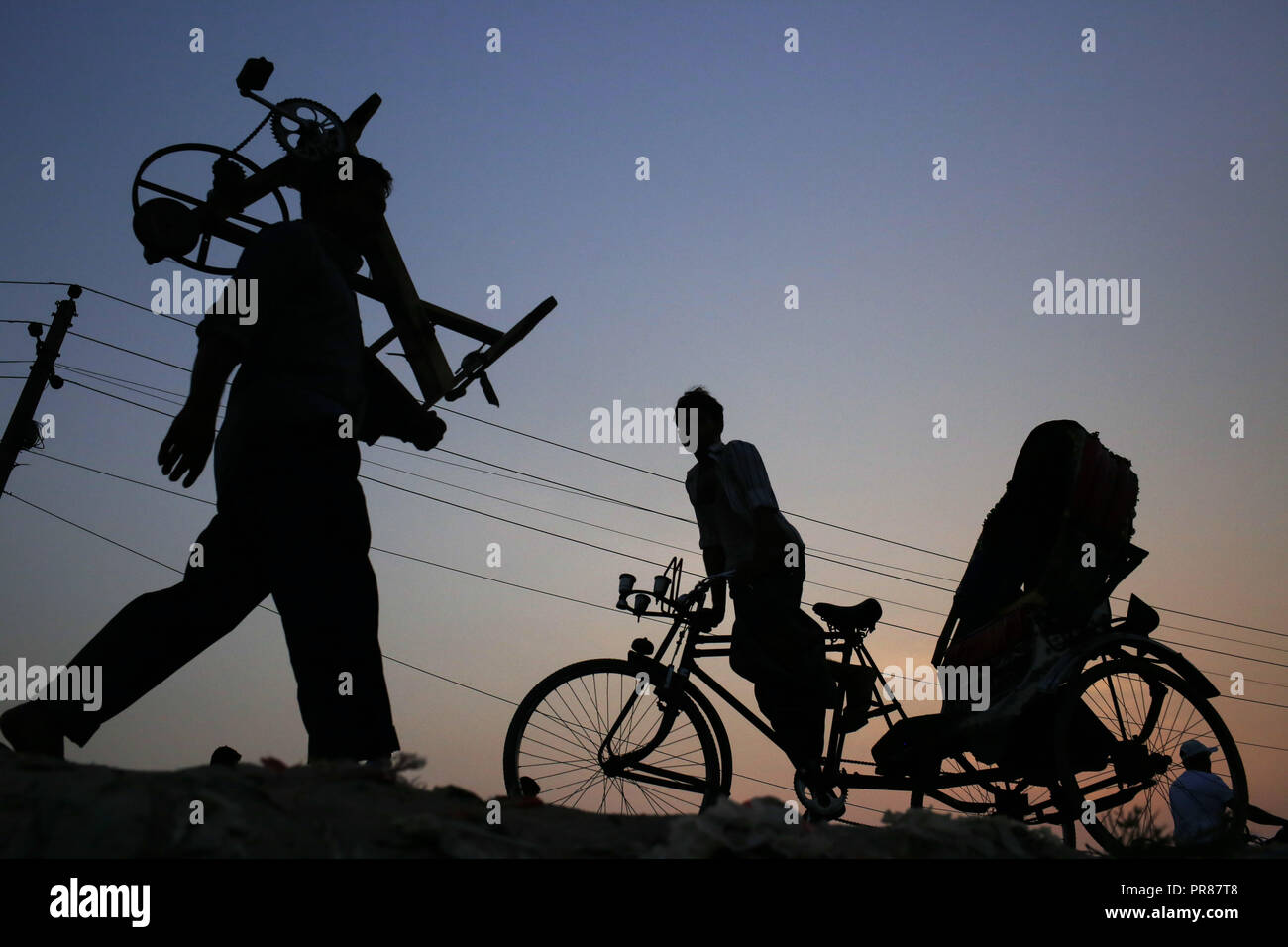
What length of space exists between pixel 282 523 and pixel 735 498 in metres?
2.46

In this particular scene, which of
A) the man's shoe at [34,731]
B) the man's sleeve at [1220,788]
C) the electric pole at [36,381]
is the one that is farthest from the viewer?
the electric pole at [36,381]

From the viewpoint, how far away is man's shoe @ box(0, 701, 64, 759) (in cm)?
271

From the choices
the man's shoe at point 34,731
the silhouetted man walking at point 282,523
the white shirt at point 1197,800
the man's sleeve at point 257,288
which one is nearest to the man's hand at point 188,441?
the silhouetted man walking at point 282,523

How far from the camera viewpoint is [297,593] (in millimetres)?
2826

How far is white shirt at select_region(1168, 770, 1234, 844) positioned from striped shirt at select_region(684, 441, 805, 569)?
2063 millimetres

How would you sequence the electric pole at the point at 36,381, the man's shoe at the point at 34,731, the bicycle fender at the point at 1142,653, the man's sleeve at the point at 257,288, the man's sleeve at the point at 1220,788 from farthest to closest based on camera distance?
the electric pole at the point at 36,381, the man's sleeve at the point at 1220,788, the bicycle fender at the point at 1142,653, the man's sleeve at the point at 257,288, the man's shoe at the point at 34,731

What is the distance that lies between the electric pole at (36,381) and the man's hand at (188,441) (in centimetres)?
1294

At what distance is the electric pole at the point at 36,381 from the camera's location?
1381 centimetres

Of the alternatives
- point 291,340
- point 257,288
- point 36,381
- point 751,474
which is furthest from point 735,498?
point 36,381

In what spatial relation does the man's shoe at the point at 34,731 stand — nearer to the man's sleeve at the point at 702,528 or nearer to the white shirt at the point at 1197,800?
the man's sleeve at the point at 702,528

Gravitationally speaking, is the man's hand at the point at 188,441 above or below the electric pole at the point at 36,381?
below

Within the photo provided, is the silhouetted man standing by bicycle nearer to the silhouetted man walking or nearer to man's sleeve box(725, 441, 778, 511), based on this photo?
man's sleeve box(725, 441, 778, 511)
